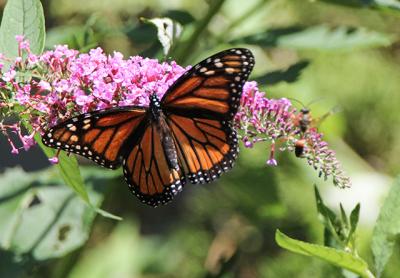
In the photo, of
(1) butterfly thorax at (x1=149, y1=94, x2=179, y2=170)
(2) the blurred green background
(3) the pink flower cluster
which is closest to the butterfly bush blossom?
(3) the pink flower cluster

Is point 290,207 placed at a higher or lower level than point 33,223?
lower

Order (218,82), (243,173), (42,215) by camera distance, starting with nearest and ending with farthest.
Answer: (218,82), (42,215), (243,173)

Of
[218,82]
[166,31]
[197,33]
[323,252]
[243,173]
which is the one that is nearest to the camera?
[323,252]

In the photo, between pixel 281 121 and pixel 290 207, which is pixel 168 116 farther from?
pixel 290 207

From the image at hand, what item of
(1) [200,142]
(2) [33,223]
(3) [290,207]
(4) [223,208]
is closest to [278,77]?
(1) [200,142]

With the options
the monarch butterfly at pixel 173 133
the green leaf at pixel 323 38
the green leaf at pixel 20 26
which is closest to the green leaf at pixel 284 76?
the green leaf at pixel 323 38

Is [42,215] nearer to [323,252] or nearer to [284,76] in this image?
[284,76]

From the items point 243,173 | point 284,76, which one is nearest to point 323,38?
point 284,76
